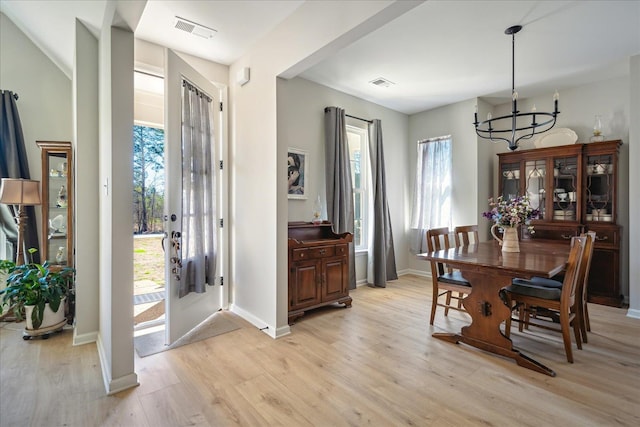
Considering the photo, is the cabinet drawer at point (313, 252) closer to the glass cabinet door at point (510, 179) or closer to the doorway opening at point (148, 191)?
the doorway opening at point (148, 191)

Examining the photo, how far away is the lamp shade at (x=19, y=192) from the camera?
283cm

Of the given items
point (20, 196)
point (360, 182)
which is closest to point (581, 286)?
point (360, 182)

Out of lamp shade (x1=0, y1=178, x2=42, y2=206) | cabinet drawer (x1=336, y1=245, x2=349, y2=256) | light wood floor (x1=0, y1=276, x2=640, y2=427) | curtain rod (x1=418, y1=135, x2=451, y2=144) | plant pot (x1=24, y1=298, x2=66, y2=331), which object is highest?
curtain rod (x1=418, y1=135, x2=451, y2=144)

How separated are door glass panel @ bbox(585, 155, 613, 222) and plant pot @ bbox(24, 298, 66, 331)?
232 inches

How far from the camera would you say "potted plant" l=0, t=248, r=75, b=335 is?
8.57 feet

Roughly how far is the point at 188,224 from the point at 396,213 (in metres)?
3.53

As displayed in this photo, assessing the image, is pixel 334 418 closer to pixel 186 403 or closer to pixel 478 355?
pixel 186 403

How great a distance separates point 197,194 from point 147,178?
7.72 feet

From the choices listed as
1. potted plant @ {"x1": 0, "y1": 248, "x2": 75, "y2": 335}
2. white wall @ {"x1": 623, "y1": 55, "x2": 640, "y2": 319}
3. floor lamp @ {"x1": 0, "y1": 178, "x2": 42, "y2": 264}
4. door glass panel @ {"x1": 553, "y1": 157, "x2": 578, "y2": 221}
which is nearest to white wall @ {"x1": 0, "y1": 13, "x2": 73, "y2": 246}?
floor lamp @ {"x1": 0, "y1": 178, "x2": 42, "y2": 264}

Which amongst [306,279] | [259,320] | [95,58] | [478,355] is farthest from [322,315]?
[95,58]

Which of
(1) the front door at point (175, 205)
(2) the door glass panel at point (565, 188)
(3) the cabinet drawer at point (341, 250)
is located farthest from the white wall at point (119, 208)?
(2) the door glass panel at point (565, 188)

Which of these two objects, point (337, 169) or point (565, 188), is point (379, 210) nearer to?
point (337, 169)

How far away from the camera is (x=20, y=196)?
289 cm

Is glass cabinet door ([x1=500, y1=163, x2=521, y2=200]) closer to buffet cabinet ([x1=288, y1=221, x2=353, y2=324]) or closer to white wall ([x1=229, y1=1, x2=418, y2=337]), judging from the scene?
buffet cabinet ([x1=288, y1=221, x2=353, y2=324])
